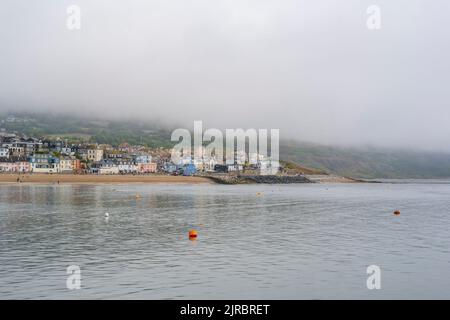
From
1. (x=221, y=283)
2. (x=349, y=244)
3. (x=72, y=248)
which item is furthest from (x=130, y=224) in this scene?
(x=221, y=283)

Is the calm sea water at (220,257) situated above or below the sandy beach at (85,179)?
above

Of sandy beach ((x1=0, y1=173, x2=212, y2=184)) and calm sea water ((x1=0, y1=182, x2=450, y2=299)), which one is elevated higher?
calm sea water ((x1=0, y1=182, x2=450, y2=299))

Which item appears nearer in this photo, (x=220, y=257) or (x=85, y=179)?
(x=220, y=257)

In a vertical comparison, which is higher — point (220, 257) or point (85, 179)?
point (220, 257)

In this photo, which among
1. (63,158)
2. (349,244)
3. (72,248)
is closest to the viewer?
(72,248)

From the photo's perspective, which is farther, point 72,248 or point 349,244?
point 349,244

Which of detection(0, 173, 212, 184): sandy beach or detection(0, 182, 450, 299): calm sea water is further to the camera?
detection(0, 173, 212, 184): sandy beach

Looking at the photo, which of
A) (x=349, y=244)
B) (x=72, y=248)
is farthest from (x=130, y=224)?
(x=349, y=244)

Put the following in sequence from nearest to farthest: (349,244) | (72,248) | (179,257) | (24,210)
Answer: (179,257) → (72,248) → (349,244) → (24,210)

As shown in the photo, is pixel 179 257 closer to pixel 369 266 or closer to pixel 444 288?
pixel 369 266

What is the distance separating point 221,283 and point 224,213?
34.1m

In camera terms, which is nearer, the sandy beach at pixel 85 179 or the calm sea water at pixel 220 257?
the calm sea water at pixel 220 257

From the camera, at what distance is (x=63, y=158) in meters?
189
